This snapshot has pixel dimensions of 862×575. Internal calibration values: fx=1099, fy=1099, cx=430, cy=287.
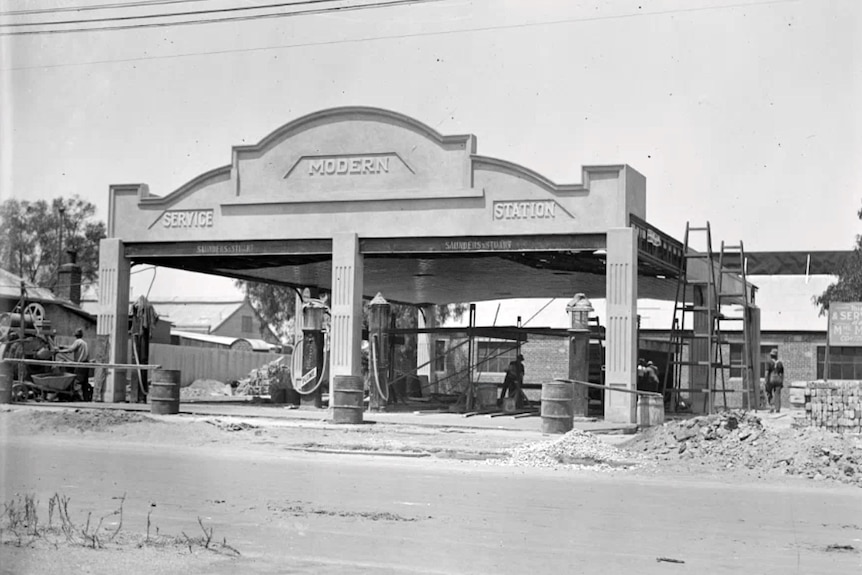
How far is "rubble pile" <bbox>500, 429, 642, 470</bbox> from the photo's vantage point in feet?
56.7

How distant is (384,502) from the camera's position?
12336 millimetres

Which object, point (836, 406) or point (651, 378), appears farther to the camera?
point (651, 378)

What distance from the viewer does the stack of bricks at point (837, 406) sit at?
22500 millimetres

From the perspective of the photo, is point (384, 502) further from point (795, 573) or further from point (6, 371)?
point (6, 371)

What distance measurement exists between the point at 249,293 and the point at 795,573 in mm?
61790

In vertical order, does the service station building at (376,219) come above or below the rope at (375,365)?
above

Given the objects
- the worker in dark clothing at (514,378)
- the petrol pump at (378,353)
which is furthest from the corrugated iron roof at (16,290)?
the worker in dark clothing at (514,378)

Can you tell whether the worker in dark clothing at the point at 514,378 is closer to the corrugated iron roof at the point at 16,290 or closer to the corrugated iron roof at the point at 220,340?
the corrugated iron roof at the point at 16,290

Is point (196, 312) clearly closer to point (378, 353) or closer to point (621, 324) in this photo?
point (378, 353)

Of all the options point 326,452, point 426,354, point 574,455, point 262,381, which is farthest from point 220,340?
point 574,455

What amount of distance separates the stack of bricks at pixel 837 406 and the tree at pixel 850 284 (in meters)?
21.5

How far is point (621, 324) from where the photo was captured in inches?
1030

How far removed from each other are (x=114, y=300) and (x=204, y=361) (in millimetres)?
20676

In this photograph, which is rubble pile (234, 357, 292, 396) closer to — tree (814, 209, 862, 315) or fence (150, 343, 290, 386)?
fence (150, 343, 290, 386)
